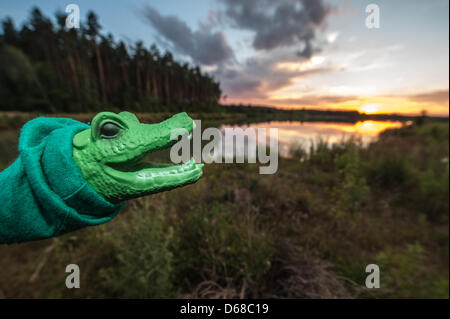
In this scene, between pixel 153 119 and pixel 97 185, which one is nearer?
pixel 97 185

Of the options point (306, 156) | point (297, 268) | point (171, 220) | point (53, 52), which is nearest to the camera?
point (297, 268)

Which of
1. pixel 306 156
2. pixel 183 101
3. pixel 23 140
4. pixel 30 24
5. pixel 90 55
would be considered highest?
pixel 30 24

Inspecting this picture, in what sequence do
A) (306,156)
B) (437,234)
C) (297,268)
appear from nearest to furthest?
(297,268), (437,234), (306,156)

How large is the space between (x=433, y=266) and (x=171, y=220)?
369cm

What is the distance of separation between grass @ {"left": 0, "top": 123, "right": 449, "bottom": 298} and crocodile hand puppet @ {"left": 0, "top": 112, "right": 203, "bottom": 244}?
22.1 inches

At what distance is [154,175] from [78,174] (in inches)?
8.7

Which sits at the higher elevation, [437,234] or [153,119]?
[153,119]

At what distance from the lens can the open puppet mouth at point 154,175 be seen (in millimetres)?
549

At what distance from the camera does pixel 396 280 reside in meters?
1.89

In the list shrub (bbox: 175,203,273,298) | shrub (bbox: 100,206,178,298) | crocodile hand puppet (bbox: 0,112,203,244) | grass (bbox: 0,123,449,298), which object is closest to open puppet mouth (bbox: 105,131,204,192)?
crocodile hand puppet (bbox: 0,112,203,244)

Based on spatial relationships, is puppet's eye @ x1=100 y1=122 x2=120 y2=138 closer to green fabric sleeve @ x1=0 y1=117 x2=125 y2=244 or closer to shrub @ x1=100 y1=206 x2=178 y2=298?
green fabric sleeve @ x1=0 y1=117 x2=125 y2=244

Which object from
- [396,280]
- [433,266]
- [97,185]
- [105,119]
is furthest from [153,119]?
[433,266]

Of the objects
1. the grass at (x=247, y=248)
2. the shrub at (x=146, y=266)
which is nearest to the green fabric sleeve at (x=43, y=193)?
the grass at (x=247, y=248)

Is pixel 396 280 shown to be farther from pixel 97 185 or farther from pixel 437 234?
pixel 97 185
